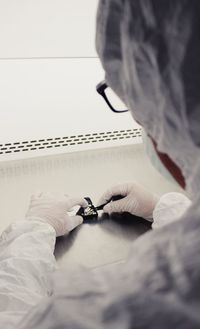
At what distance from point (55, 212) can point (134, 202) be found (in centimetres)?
27

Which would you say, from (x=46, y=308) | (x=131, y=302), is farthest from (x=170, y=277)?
(x=46, y=308)

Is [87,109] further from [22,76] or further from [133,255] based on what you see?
[133,255]

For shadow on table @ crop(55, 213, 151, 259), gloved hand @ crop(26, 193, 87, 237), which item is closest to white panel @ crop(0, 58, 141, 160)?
gloved hand @ crop(26, 193, 87, 237)

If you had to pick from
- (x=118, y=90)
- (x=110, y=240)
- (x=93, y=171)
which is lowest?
(x=93, y=171)

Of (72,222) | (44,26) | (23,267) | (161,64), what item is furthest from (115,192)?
(161,64)

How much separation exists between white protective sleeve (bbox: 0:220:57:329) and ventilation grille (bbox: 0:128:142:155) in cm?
72

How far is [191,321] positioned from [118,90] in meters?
0.31

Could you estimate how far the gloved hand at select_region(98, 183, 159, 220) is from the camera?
123cm

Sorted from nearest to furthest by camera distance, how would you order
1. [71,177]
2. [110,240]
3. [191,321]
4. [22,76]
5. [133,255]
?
[191,321] → [133,255] → [110,240] → [22,76] → [71,177]

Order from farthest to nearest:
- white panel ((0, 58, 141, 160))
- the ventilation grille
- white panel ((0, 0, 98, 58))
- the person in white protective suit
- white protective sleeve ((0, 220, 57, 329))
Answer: the ventilation grille
white panel ((0, 58, 141, 160))
white panel ((0, 0, 98, 58))
white protective sleeve ((0, 220, 57, 329))
the person in white protective suit

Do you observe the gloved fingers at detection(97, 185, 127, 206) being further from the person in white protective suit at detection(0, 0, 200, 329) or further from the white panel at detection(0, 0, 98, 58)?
the person in white protective suit at detection(0, 0, 200, 329)

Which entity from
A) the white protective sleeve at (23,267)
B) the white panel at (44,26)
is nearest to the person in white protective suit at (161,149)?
the white protective sleeve at (23,267)

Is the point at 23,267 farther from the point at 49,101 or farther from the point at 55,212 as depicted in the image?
the point at 49,101

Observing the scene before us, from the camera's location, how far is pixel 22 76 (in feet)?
5.16
